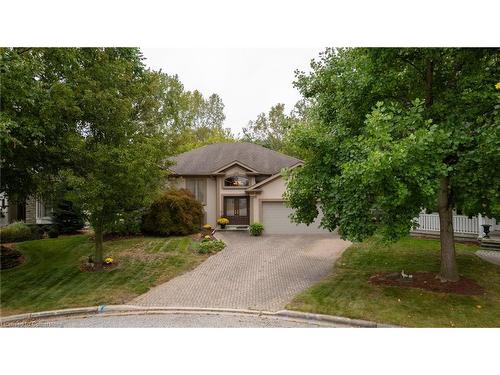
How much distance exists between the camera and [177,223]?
18.2m

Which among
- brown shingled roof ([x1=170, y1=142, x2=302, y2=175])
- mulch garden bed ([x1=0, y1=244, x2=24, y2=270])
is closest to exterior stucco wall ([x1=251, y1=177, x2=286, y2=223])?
brown shingled roof ([x1=170, y1=142, x2=302, y2=175])

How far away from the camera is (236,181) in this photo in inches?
862

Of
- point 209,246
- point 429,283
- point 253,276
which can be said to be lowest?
point 253,276

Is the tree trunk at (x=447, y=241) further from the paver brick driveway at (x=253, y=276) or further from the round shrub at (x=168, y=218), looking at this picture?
the round shrub at (x=168, y=218)

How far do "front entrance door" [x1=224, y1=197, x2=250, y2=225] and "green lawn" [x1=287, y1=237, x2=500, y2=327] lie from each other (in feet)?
31.6

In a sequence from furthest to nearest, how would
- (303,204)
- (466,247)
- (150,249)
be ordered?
1. (150,249)
2. (466,247)
3. (303,204)

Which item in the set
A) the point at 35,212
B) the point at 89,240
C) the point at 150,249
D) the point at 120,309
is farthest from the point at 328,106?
the point at 35,212

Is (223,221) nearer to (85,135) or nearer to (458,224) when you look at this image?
(85,135)

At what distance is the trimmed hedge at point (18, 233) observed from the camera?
63.2ft

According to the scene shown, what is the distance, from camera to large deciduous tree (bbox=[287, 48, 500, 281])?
743cm

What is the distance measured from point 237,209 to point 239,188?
141cm

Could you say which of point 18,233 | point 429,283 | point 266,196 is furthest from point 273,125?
point 429,283

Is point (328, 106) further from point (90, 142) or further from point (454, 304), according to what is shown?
point (90, 142)

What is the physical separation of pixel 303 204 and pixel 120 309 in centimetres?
637
